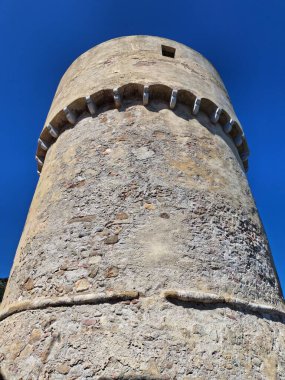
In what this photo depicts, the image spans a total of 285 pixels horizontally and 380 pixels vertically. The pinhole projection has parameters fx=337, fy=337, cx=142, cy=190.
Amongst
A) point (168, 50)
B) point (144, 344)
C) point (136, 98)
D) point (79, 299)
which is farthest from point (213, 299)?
point (168, 50)

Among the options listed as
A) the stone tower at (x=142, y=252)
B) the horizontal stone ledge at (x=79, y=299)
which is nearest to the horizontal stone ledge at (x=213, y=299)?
the stone tower at (x=142, y=252)

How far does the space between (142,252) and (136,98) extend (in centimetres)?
286

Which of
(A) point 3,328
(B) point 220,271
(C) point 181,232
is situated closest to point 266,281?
(B) point 220,271

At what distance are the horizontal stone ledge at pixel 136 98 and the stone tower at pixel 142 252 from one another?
0.02 meters

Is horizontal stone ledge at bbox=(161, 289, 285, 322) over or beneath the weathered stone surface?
over

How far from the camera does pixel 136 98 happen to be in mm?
5527

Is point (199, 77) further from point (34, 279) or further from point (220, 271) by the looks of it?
point (34, 279)

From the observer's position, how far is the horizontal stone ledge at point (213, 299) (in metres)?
3.34

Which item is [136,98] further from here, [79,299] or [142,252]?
[79,299]

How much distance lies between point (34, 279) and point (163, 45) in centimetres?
522

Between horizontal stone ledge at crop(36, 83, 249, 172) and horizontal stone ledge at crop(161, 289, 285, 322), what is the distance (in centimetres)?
309

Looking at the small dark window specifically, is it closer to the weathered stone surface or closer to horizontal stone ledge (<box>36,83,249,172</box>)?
horizontal stone ledge (<box>36,83,249,172</box>)

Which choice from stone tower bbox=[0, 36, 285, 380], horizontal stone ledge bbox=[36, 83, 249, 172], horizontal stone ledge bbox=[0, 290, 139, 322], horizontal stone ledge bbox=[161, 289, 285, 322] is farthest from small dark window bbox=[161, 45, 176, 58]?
horizontal stone ledge bbox=[0, 290, 139, 322]

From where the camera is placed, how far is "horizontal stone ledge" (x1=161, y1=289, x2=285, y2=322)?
131 inches
